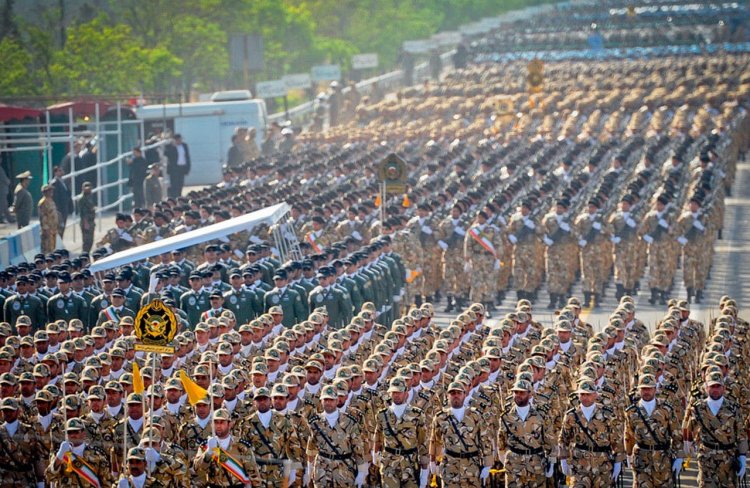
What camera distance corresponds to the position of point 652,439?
1606 centimetres

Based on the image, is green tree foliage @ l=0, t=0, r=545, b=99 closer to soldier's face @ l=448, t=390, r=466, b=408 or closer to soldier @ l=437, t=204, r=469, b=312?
soldier @ l=437, t=204, r=469, b=312

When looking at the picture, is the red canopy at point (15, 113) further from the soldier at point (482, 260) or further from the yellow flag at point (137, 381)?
the yellow flag at point (137, 381)

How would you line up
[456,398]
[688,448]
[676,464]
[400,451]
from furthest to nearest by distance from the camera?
[688,448], [676,464], [400,451], [456,398]

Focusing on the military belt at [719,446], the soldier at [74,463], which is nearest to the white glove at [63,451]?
the soldier at [74,463]

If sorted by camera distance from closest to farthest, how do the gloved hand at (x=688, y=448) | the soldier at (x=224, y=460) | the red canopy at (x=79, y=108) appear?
1. the soldier at (x=224, y=460)
2. the gloved hand at (x=688, y=448)
3. the red canopy at (x=79, y=108)

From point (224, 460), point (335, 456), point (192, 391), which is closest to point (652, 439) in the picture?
point (335, 456)

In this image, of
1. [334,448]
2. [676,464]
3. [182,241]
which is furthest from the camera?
[182,241]

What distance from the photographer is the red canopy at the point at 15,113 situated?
36.8 metres

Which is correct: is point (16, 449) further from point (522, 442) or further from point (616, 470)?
point (616, 470)

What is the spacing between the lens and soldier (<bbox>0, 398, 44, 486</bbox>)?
53.5 ft

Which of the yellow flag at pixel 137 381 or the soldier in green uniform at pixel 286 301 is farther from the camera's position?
the soldier in green uniform at pixel 286 301

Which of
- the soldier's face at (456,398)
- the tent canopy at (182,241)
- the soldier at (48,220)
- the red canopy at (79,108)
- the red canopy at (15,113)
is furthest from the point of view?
the red canopy at (79,108)

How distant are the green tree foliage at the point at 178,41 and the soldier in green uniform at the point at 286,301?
22818 mm

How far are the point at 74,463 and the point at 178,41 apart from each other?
1942 inches
